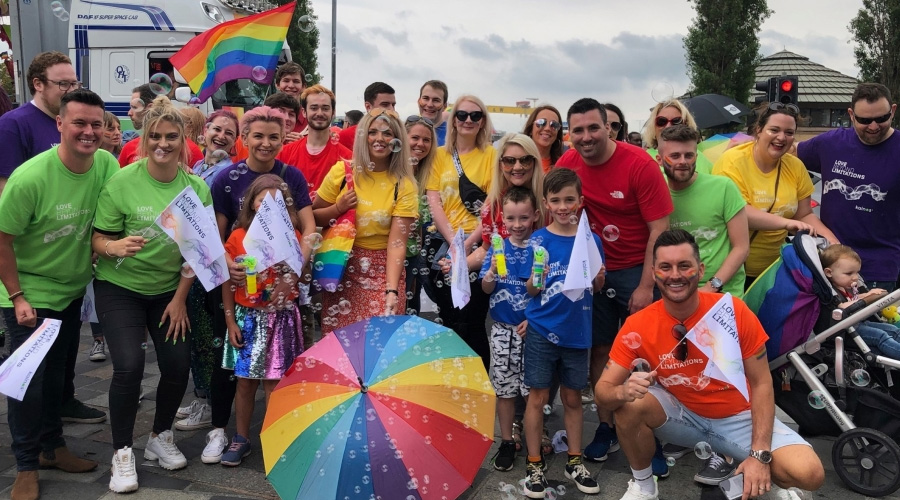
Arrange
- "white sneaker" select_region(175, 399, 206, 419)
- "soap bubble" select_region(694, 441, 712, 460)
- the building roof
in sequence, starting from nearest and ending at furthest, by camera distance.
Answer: "soap bubble" select_region(694, 441, 712, 460), "white sneaker" select_region(175, 399, 206, 419), the building roof

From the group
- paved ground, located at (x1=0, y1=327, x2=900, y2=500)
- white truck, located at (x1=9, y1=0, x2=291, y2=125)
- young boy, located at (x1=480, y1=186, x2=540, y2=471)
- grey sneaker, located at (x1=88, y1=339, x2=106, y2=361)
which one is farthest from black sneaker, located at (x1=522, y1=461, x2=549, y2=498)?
white truck, located at (x1=9, y1=0, x2=291, y2=125)

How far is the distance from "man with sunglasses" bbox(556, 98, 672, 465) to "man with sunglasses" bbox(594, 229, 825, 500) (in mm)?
545

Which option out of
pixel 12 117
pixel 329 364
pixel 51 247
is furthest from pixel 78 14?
pixel 329 364

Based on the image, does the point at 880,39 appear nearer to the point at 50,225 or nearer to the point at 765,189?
the point at 765,189

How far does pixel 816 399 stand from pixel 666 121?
6.52ft

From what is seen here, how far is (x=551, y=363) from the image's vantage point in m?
3.72

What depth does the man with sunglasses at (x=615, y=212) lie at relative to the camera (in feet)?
12.6

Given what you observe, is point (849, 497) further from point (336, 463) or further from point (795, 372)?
point (336, 463)

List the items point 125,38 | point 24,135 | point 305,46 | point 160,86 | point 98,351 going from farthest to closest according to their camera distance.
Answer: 1. point 305,46
2. point 125,38
3. point 160,86
4. point 98,351
5. point 24,135

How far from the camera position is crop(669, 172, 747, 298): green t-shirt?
391 centimetres

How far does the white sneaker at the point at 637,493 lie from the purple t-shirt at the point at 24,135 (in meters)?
3.57

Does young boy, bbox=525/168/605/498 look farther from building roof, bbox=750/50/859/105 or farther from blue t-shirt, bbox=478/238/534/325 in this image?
building roof, bbox=750/50/859/105

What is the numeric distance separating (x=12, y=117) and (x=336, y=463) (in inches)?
112

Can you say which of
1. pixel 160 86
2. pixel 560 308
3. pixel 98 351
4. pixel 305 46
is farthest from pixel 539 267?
pixel 305 46
